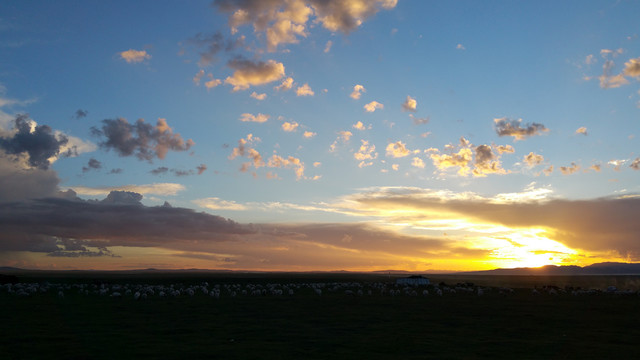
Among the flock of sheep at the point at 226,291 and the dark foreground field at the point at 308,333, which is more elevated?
the dark foreground field at the point at 308,333

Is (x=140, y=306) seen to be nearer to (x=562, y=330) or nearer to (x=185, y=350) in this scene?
(x=185, y=350)

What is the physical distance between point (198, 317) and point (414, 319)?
15.0 m

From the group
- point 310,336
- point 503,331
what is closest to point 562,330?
point 503,331

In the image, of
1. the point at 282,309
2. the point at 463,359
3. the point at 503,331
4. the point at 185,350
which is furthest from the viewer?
the point at 282,309

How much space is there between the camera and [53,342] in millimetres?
22953

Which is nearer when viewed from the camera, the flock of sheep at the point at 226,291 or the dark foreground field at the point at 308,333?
the dark foreground field at the point at 308,333

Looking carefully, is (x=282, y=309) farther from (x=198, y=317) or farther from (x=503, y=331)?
(x=503, y=331)

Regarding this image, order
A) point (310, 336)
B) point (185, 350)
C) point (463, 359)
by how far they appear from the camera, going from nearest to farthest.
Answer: point (463, 359) → point (185, 350) → point (310, 336)

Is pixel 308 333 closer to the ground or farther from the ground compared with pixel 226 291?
farther from the ground

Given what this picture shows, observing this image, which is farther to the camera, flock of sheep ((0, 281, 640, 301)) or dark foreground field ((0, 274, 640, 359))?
flock of sheep ((0, 281, 640, 301))

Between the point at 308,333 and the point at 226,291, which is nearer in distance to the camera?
the point at 308,333

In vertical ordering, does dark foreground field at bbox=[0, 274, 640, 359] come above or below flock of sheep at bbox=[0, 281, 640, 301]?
above

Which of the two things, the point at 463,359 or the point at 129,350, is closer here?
the point at 463,359

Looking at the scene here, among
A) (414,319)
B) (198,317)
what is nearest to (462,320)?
(414,319)
